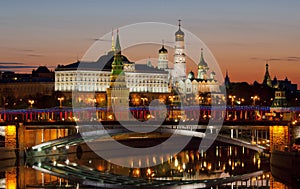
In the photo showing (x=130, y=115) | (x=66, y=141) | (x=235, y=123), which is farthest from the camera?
(x=130, y=115)

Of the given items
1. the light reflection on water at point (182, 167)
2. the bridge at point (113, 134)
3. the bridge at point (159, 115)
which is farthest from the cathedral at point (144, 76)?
the bridge at point (113, 134)

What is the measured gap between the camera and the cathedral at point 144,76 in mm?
131125

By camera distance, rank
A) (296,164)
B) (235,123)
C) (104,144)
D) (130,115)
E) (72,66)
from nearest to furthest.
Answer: (296,164), (235,123), (104,144), (130,115), (72,66)

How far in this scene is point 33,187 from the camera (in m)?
39.8

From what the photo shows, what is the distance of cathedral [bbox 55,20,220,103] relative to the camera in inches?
5162

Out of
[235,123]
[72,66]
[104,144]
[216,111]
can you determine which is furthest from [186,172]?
[72,66]

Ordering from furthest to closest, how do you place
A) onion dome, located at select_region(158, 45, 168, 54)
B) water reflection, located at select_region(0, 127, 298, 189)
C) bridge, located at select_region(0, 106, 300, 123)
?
onion dome, located at select_region(158, 45, 168, 54), bridge, located at select_region(0, 106, 300, 123), water reflection, located at select_region(0, 127, 298, 189)

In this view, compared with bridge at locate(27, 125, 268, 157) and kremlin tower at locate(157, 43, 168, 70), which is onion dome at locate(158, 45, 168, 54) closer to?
kremlin tower at locate(157, 43, 168, 70)

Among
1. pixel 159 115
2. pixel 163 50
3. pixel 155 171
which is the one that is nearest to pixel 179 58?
pixel 163 50

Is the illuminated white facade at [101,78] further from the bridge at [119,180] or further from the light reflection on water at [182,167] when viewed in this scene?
the bridge at [119,180]

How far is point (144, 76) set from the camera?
5635 inches

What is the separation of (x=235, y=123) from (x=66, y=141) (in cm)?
1150

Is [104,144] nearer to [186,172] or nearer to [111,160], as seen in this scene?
[111,160]

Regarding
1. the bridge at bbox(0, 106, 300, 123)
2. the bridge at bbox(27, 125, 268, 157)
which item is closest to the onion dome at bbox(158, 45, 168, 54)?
the bridge at bbox(0, 106, 300, 123)
